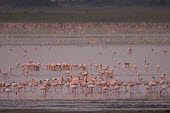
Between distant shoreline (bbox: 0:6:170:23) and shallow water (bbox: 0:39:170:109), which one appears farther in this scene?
distant shoreline (bbox: 0:6:170:23)

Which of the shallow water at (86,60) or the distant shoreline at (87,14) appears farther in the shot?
the distant shoreline at (87,14)

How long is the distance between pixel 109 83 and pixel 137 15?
62990 millimetres

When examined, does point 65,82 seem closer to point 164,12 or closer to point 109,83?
point 109,83

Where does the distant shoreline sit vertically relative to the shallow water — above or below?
above

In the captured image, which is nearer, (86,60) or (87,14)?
(86,60)

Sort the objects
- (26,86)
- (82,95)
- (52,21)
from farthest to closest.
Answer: (52,21), (26,86), (82,95)

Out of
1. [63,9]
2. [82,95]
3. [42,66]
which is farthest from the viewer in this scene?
[63,9]

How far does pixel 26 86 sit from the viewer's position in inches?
928

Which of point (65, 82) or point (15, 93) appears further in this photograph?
point (65, 82)

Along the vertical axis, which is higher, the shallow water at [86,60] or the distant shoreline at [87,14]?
the distant shoreline at [87,14]

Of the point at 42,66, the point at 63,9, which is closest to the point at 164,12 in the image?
the point at 63,9

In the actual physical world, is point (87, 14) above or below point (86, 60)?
above

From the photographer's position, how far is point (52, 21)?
78.0 meters

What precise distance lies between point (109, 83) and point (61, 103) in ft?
7.97
